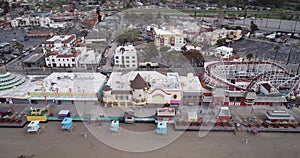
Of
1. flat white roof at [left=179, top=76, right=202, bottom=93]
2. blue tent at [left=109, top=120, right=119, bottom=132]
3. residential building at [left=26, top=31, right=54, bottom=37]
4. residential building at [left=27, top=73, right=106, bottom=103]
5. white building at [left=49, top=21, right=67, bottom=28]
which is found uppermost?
white building at [left=49, top=21, right=67, bottom=28]

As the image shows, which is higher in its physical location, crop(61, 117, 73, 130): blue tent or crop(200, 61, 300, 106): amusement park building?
crop(200, 61, 300, 106): amusement park building

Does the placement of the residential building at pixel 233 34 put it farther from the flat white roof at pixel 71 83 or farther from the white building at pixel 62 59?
the flat white roof at pixel 71 83

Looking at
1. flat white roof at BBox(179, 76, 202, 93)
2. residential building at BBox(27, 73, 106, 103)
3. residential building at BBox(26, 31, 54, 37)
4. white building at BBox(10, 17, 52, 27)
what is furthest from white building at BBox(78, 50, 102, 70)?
white building at BBox(10, 17, 52, 27)

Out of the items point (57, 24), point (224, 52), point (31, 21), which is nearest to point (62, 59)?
point (224, 52)

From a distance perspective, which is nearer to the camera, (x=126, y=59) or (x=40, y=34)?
(x=126, y=59)

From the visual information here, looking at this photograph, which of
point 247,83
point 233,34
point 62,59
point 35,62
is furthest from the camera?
point 233,34

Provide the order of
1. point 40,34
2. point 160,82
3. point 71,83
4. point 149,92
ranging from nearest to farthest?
1. point 149,92
2. point 160,82
3. point 71,83
4. point 40,34

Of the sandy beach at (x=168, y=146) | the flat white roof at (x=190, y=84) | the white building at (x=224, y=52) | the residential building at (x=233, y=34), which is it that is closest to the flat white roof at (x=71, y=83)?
the sandy beach at (x=168, y=146)

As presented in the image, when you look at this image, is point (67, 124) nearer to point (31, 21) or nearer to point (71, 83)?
point (71, 83)

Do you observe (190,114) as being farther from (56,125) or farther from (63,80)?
(63,80)

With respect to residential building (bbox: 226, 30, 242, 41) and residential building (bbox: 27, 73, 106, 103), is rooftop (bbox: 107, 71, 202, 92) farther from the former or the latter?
residential building (bbox: 226, 30, 242, 41)
